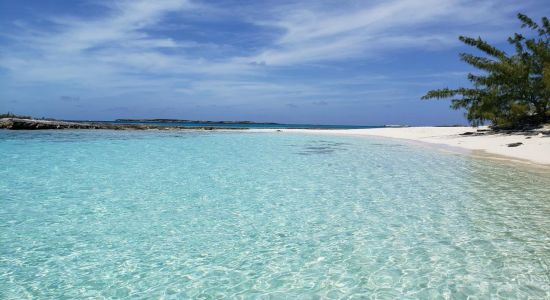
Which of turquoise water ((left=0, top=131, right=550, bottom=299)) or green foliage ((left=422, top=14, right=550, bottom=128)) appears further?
green foliage ((left=422, top=14, right=550, bottom=128))

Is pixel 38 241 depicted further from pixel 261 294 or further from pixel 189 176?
pixel 189 176

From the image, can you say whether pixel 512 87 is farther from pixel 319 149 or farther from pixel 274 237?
pixel 274 237

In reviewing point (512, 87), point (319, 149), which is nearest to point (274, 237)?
point (319, 149)

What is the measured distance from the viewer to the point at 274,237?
238 inches

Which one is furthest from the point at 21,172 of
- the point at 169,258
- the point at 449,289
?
the point at 449,289

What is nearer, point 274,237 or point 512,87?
point 274,237

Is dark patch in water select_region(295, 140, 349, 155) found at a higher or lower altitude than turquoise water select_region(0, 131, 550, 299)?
higher

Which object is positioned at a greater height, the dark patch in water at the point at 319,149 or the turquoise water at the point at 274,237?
the dark patch in water at the point at 319,149

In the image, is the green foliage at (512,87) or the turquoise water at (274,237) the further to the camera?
the green foliage at (512,87)

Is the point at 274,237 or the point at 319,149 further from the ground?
the point at 319,149

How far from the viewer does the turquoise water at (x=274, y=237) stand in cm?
434

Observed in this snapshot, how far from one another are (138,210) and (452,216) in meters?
5.88

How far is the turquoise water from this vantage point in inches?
171

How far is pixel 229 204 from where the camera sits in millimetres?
8258
